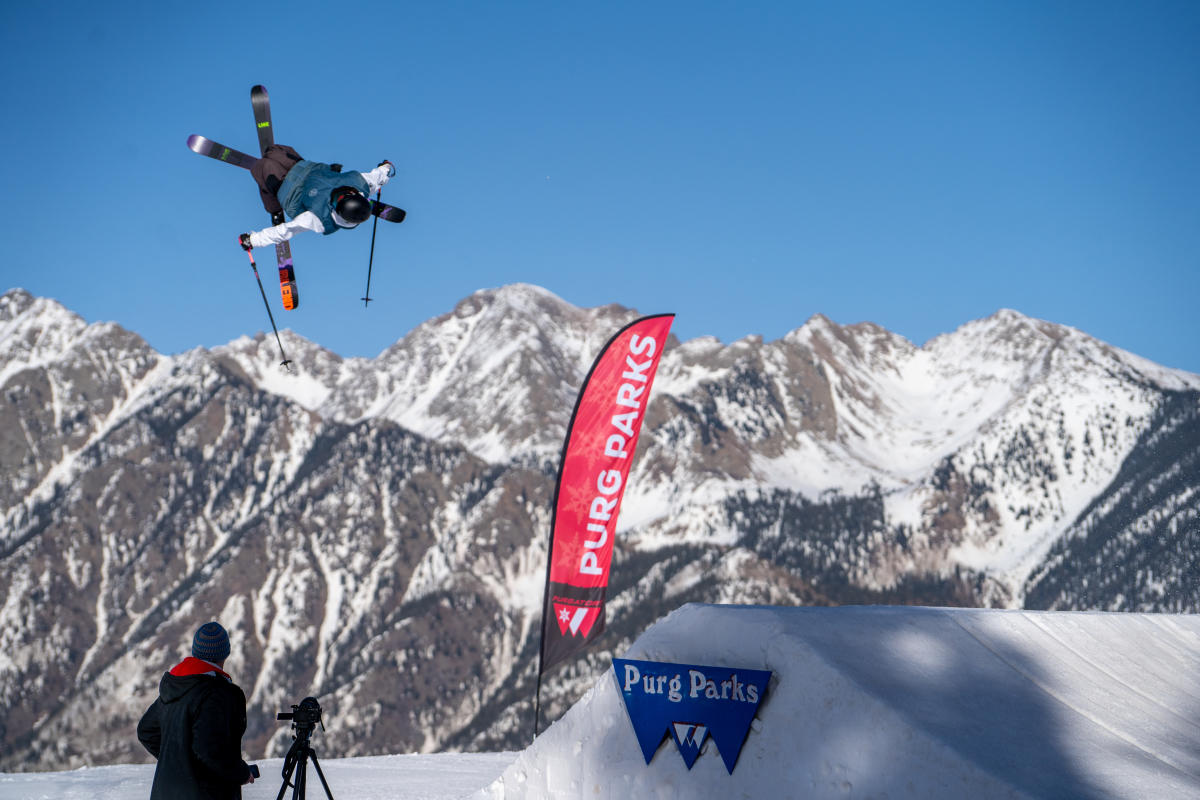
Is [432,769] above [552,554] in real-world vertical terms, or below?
below

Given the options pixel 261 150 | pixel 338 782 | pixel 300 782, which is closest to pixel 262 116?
pixel 261 150

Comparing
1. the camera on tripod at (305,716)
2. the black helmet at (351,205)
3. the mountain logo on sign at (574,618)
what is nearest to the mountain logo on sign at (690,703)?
the camera on tripod at (305,716)

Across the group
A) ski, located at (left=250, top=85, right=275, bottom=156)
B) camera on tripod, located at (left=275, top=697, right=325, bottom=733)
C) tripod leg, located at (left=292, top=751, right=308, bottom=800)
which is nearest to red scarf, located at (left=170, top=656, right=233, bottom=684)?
camera on tripod, located at (left=275, top=697, right=325, bottom=733)

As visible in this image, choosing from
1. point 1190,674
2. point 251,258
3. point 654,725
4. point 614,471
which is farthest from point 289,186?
point 1190,674

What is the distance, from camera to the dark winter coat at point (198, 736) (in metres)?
7.57

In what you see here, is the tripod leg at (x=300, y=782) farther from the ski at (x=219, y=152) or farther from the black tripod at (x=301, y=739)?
the ski at (x=219, y=152)

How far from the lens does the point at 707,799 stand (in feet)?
36.1

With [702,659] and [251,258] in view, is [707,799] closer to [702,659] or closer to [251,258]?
[702,659]

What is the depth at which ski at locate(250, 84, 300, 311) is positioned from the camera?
1463 cm

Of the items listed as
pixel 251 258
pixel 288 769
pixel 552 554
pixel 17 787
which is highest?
pixel 251 258

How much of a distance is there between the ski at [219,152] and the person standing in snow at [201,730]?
8.54 metres

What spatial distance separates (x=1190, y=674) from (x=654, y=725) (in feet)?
21.9

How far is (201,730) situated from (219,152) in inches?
367

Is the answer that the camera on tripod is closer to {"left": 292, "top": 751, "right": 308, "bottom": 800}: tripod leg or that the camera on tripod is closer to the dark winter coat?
{"left": 292, "top": 751, "right": 308, "bottom": 800}: tripod leg
